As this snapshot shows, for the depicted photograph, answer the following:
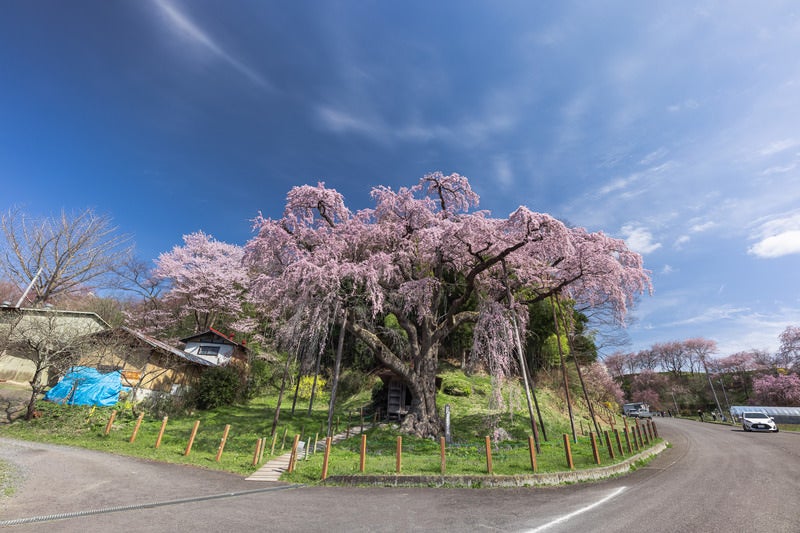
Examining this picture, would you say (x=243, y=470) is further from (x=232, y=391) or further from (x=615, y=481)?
(x=232, y=391)

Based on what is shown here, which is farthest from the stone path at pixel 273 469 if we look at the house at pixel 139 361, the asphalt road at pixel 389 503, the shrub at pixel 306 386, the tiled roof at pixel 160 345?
the shrub at pixel 306 386

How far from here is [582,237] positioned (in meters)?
15.8

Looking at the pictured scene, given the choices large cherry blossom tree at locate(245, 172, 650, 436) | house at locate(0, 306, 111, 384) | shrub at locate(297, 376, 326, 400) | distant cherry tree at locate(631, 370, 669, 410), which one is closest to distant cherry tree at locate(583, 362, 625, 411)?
large cherry blossom tree at locate(245, 172, 650, 436)

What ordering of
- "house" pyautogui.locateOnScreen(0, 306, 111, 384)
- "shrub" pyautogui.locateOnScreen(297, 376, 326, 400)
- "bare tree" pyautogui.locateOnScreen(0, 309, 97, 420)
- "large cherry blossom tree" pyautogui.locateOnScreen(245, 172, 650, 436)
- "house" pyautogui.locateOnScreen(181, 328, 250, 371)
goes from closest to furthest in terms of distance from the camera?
1. "large cherry blossom tree" pyautogui.locateOnScreen(245, 172, 650, 436)
2. "bare tree" pyautogui.locateOnScreen(0, 309, 97, 420)
3. "house" pyautogui.locateOnScreen(0, 306, 111, 384)
4. "house" pyautogui.locateOnScreen(181, 328, 250, 371)
5. "shrub" pyautogui.locateOnScreen(297, 376, 326, 400)

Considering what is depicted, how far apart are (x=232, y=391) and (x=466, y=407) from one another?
16623 mm

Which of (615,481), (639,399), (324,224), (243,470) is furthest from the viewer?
(639,399)

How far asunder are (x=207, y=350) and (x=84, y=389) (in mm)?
10521

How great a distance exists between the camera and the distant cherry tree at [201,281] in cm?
3303

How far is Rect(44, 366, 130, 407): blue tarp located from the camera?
1809 centimetres

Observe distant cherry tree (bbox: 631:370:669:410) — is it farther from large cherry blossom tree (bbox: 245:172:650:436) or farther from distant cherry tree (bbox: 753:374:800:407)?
large cherry blossom tree (bbox: 245:172:650:436)

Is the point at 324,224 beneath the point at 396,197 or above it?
beneath

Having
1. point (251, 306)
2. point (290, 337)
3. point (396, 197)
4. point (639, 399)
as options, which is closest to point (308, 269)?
point (290, 337)

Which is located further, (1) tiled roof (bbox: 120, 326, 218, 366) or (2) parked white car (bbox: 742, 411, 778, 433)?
(2) parked white car (bbox: 742, 411, 778, 433)

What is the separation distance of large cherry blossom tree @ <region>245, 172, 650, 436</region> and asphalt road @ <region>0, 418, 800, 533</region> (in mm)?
6233
